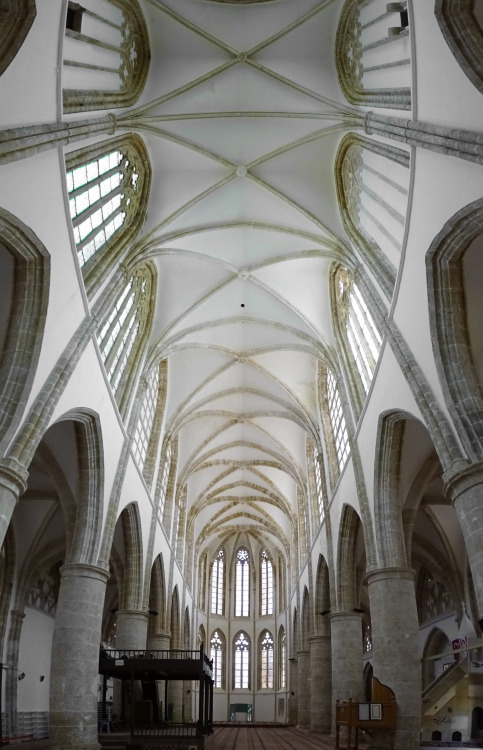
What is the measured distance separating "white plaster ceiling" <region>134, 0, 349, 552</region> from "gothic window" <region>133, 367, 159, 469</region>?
3.83ft

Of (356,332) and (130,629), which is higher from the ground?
(356,332)

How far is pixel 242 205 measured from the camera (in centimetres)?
1880

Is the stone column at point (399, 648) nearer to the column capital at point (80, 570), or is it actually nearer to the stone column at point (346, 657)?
the stone column at point (346, 657)

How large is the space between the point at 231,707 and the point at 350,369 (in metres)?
32.2

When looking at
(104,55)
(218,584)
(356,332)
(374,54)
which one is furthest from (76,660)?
(218,584)

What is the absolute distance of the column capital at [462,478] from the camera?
1005 centimetres

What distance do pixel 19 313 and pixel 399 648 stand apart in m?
10.6

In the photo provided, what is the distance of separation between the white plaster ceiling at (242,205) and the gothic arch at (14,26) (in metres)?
5.70

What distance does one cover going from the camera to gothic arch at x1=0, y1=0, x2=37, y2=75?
372 inches

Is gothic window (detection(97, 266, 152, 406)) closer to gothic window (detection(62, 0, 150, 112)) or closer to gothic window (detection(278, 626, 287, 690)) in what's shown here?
gothic window (detection(62, 0, 150, 112))

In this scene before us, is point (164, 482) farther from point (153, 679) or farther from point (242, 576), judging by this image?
point (242, 576)

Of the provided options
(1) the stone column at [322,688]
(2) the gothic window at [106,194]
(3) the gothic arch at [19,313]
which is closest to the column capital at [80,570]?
(3) the gothic arch at [19,313]

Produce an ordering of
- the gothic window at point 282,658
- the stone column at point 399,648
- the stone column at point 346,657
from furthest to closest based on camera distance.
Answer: the gothic window at point 282,658, the stone column at point 346,657, the stone column at point 399,648

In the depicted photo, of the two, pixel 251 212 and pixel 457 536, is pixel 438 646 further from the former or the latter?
pixel 251 212
